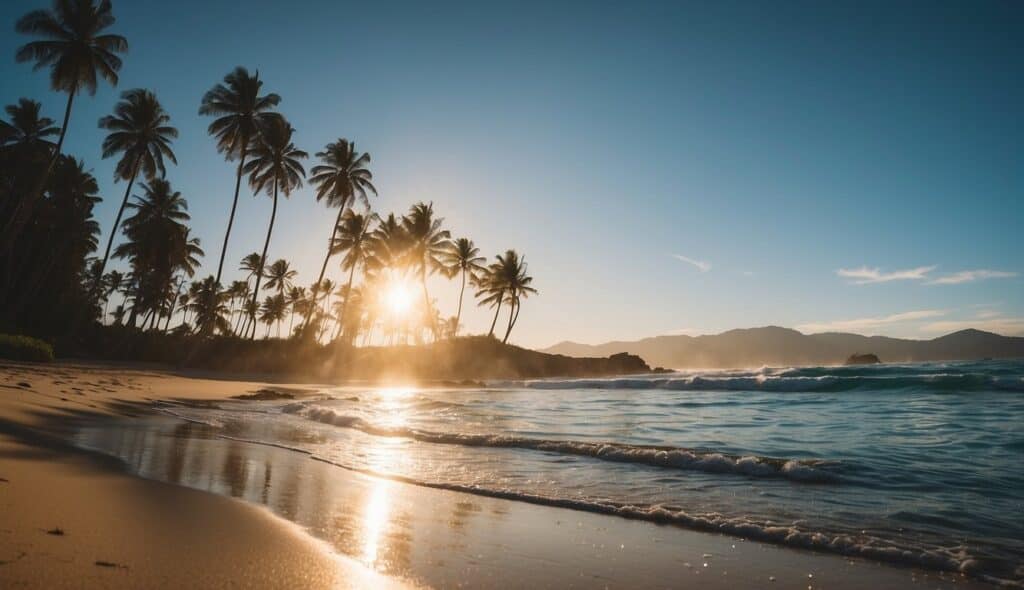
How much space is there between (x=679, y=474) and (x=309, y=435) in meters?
6.51

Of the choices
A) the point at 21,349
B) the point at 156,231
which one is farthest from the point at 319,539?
the point at 156,231

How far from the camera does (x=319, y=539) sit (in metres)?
3.44

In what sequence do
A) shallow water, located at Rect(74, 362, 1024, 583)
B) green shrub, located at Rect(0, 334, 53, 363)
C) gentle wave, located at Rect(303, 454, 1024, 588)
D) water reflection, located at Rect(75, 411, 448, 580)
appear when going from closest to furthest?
water reflection, located at Rect(75, 411, 448, 580), gentle wave, located at Rect(303, 454, 1024, 588), shallow water, located at Rect(74, 362, 1024, 583), green shrub, located at Rect(0, 334, 53, 363)

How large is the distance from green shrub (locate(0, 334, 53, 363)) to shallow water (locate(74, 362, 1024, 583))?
43.5 ft

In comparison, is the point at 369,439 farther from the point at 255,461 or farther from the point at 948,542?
the point at 948,542

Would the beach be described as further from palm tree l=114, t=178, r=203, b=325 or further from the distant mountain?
the distant mountain

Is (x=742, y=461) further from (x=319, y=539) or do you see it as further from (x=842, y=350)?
(x=842, y=350)

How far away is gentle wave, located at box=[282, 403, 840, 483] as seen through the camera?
256 inches

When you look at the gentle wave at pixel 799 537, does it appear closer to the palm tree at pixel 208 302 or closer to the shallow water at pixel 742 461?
the shallow water at pixel 742 461

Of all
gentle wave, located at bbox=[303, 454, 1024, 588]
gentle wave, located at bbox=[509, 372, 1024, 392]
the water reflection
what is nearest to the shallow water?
gentle wave, located at bbox=[303, 454, 1024, 588]

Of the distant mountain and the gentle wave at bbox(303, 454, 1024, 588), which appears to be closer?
the gentle wave at bbox(303, 454, 1024, 588)

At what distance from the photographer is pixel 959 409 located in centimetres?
Answer: 1335

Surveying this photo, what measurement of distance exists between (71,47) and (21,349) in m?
15.3

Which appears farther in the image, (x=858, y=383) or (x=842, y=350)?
(x=842, y=350)
